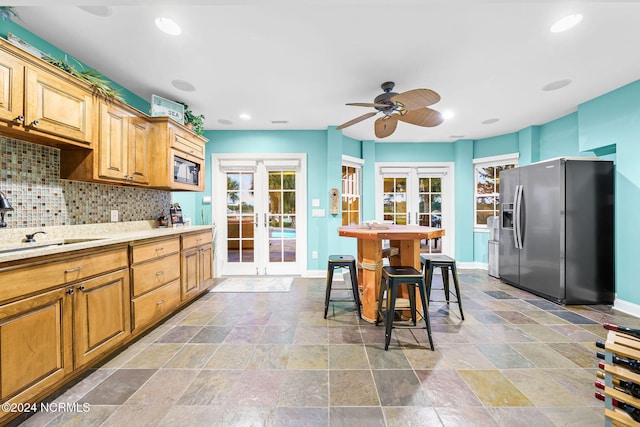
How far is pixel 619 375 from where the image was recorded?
105 cm

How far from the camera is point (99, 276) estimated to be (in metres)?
1.88

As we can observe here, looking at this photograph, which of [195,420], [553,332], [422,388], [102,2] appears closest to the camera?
[102,2]

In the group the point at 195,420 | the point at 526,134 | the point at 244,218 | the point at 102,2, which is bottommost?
the point at 195,420

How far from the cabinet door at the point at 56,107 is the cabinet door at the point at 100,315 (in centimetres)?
113

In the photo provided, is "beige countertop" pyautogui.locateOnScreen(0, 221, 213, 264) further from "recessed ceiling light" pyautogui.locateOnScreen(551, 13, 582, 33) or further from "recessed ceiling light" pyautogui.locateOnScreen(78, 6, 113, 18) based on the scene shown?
"recessed ceiling light" pyautogui.locateOnScreen(551, 13, 582, 33)

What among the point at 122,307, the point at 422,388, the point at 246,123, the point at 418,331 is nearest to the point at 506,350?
the point at 418,331

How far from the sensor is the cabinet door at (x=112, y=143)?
221cm

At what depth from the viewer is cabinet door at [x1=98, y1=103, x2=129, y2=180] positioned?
7.27 feet

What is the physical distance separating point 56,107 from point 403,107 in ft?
9.35

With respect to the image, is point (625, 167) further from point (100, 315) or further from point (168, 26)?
point (100, 315)

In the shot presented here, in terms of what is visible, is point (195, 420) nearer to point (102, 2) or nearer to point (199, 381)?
point (199, 381)

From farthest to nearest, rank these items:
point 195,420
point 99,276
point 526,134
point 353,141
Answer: point 353,141
point 526,134
point 99,276
point 195,420

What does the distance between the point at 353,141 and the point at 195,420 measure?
4.53 m

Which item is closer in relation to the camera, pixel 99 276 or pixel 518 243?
pixel 99 276
